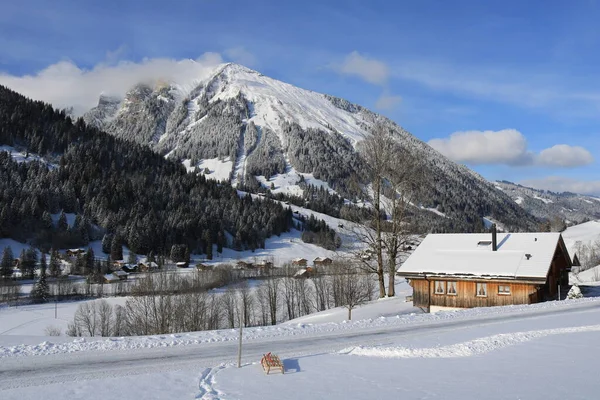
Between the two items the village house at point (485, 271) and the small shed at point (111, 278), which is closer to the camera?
the village house at point (485, 271)

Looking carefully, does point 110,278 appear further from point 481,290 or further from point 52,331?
point 481,290

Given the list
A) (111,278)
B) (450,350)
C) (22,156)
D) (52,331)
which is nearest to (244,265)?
(111,278)

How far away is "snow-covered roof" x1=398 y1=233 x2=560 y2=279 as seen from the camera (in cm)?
3444

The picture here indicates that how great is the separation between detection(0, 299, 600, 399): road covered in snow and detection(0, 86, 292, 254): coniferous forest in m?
122

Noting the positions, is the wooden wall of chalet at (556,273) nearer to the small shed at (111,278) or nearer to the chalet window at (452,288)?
the chalet window at (452,288)

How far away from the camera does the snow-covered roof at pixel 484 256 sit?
34438 millimetres

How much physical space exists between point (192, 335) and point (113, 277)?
3689 inches

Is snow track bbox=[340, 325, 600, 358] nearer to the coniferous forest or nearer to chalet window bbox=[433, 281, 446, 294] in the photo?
chalet window bbox=[433, 281, 446, 294]

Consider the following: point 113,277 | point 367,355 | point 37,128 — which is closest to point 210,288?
point 113,277

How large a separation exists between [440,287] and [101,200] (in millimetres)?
138142

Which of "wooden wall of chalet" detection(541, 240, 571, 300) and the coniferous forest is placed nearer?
"wooden wall of chalet" detection(541, 240, 571, 300)

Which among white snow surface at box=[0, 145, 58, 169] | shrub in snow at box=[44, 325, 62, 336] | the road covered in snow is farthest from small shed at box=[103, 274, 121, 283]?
the road covered in snow

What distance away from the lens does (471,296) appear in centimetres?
3600

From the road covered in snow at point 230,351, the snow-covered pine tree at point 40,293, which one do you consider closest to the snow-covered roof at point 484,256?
the road covered in snow at point 230,351
